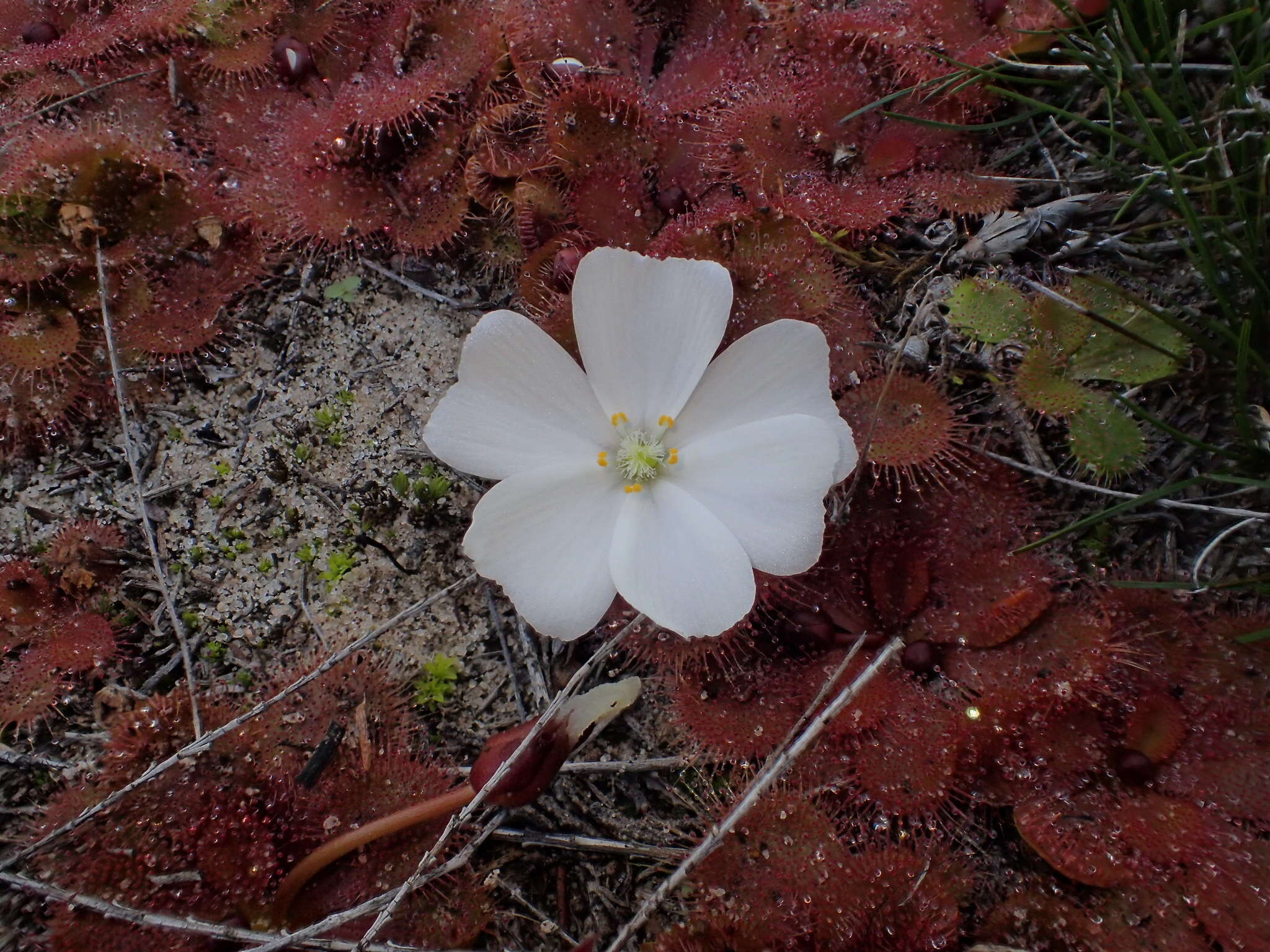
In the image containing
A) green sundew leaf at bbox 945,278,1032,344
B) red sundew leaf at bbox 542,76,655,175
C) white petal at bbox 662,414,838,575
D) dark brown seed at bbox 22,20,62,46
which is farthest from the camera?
dark brown seed at bbox 22,20,62,46

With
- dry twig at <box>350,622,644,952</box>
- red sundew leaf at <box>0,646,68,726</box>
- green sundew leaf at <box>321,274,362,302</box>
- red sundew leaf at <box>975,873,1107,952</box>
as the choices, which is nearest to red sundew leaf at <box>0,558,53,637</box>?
red sundew leaf at <box>0,646,68,726</box>

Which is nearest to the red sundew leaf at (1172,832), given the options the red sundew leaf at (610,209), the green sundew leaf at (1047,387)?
the green sundew leaf at (1047,387)

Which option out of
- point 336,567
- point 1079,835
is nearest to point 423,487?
point 336,567

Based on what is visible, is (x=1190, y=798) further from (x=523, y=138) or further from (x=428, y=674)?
(x=523, y=138)

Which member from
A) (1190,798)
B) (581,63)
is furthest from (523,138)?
(1190,798)

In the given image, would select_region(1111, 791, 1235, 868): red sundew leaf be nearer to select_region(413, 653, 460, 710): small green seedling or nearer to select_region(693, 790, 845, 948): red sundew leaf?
select_region(693, 790, 845, 948): red sundew leaf

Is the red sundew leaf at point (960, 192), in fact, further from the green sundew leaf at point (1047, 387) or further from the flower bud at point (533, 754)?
the flower bud at point (533, 754)

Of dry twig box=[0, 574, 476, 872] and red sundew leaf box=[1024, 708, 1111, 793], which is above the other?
dry twig box=[0, 574, 476, 872]

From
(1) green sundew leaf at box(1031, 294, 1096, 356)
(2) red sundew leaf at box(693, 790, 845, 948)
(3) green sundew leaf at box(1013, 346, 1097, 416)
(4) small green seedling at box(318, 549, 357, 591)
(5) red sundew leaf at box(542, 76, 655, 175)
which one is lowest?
(2) red sundew leaf at box(693, 790, 845, 948)
